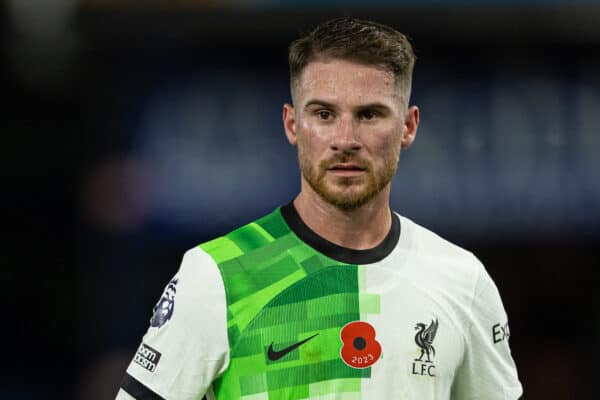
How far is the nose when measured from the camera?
13.3 ft

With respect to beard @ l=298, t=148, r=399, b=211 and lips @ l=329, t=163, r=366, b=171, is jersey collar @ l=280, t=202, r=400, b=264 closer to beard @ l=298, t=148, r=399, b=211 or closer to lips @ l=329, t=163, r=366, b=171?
beard @ l=298, t=148, r=399, b=211

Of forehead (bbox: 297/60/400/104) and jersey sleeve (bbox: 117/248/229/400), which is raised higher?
forehead (bbox: 297/60/400/104)

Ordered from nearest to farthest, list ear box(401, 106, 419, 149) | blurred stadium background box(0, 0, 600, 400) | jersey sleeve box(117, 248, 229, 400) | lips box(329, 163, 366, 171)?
1. jersey sleeve box(117, 248, 229, 400)
2. lips box(329, 163, 366, 171)
3. ear box(401, 106, 419, 149)
4. blurred stadium background box(0, 0, 600, 400)

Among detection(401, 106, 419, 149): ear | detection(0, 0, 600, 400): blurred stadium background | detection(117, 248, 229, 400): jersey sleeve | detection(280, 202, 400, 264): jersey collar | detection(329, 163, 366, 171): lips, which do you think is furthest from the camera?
detection(0, 0, 600, 400): blurred stadium background

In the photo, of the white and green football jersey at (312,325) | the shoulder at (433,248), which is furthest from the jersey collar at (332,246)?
the shoulder at (433,248)

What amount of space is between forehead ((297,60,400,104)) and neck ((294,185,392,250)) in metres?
0.35

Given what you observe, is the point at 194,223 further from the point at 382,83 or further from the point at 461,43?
the point at 382,83

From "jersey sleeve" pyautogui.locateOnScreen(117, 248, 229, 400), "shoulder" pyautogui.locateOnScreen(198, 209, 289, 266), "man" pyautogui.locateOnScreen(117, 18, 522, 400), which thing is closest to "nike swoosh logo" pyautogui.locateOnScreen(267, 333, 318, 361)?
"man" pyautogui.locateOnScreen(117, 18, 522, 400)

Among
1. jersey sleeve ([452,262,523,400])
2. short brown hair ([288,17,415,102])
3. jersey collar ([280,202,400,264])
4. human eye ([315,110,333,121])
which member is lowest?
jersey sleeve ([452,262,523,400])

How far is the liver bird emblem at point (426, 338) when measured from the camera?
13.6ft

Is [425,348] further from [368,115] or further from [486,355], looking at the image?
[368,115]

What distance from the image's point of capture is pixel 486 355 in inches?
171

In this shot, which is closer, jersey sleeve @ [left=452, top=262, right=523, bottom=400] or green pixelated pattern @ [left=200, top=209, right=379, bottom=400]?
green pixelated pattern @ [left=200, top=209, right=379, bottom=400]

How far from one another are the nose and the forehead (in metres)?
0.08
